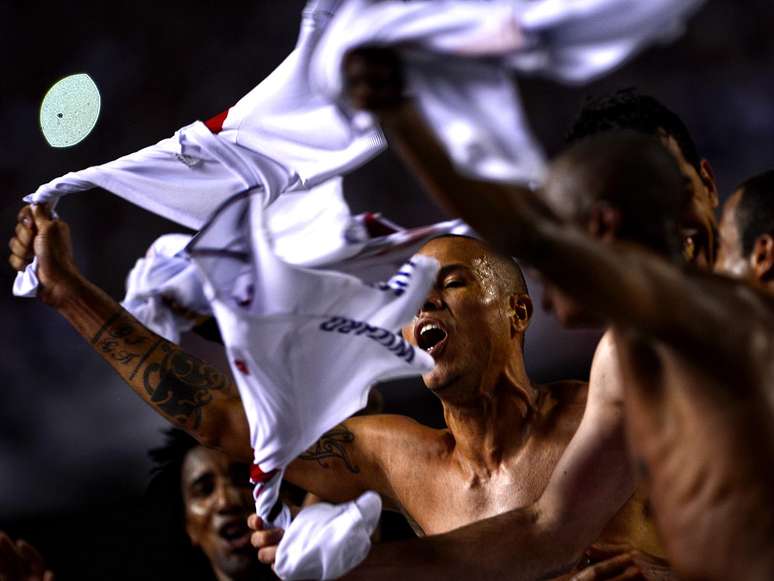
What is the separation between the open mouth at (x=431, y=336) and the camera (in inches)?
86.3

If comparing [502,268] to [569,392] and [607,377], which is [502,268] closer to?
[569,392]

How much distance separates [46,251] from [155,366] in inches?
10.5

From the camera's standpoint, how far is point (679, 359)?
42.2 inches

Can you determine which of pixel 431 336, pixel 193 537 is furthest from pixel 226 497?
pixel 431 336

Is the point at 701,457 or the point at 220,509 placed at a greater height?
the point at 701,457

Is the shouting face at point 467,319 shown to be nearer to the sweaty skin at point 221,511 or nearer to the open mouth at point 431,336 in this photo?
the open mouth at point 431,336

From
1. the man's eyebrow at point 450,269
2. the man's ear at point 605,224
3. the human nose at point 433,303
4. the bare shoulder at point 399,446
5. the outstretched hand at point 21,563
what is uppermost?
the man's ear at point 605,224

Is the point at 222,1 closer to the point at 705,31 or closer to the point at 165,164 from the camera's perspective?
the point at 705,31

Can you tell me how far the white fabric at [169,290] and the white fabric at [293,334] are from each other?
0.63ft

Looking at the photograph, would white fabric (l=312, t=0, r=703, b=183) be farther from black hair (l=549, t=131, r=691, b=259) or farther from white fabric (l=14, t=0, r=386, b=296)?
white fabric (l=14, t=0, r=386, b=296)

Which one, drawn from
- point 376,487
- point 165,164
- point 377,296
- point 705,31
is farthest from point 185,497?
point 705,31

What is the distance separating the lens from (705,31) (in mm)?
3553

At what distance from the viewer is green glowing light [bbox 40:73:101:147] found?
2275 mm

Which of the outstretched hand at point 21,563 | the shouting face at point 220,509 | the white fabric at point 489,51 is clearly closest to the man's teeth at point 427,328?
the outstretched hand at point 21,563
